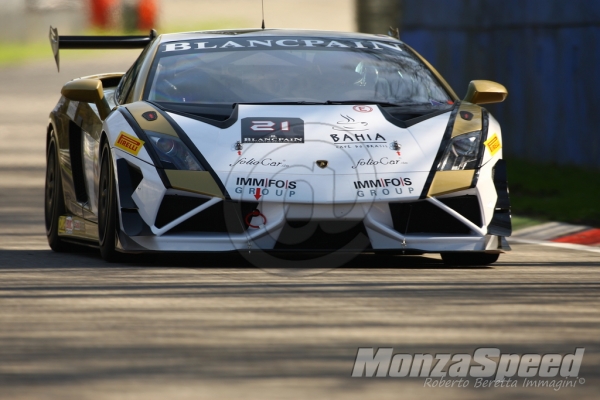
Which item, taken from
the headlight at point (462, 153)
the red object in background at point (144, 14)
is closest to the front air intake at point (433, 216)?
the headlight at point (462, 153)

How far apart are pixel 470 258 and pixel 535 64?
7441 millimetres

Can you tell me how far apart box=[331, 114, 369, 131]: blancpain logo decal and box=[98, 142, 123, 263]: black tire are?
121 cm

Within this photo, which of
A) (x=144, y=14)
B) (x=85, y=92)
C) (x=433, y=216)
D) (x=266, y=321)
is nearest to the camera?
(x=266, y=321)

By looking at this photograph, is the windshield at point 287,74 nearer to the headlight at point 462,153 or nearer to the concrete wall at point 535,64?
the headlight at point 462,153

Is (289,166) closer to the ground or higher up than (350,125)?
closer to the ground

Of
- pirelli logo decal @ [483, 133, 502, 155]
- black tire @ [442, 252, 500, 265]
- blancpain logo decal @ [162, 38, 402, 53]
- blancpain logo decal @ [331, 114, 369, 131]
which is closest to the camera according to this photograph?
blancpain logo decal @ [331, 114, 369, 131]

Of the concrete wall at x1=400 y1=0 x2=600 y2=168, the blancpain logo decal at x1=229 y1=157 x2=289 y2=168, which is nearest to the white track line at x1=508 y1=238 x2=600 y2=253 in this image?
the blancpain logo decal at x1=229 y1=157 x2=289 y2=168

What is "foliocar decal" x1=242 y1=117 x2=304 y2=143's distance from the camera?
709 centimetres

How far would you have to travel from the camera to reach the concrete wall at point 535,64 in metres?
13.7

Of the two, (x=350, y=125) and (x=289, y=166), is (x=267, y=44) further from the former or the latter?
(x=289, y=166)

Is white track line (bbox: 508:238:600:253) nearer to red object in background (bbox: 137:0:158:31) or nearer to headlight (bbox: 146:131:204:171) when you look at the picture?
headlight (bbox: 146:131:204:171)

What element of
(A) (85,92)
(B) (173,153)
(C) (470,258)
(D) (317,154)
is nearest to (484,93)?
(C) (470,258)

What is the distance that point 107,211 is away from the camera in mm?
7383

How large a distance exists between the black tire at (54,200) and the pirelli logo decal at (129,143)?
1621 millimetres
